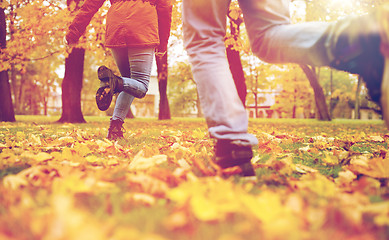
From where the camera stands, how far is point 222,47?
1743 millimetres

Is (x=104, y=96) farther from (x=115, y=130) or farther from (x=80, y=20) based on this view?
(x=80, y=20)

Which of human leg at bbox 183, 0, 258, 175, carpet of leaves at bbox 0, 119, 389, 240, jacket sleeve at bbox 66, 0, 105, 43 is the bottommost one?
carpet of leaves at bbox 0, 119, 389, 240

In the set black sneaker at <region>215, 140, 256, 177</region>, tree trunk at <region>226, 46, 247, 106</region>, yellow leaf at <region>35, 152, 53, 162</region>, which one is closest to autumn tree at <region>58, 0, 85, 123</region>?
tree trunk at <region>226, 46, 247, 106</region>

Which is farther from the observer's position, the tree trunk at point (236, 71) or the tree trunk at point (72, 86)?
the tree trunk at point (236, 71)

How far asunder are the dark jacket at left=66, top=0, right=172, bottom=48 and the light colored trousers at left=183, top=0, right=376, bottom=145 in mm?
1437

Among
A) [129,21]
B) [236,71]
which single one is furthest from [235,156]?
[236,71]

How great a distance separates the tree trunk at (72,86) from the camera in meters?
10.0

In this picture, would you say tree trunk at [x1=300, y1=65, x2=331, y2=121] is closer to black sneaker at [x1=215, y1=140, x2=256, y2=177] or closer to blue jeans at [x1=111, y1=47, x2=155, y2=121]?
blue jeans at [x1=111, y1=47, x2=155, y2=121]

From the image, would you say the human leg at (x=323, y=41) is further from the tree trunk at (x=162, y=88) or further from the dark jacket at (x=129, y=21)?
the tree trunk at (x=162, y=88)

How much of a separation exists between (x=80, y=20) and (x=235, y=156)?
225 centimetres

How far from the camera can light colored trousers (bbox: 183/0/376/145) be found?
5.00 ft

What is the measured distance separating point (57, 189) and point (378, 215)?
1.10 meters

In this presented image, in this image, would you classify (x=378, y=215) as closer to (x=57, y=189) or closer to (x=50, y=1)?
(x=57, y=189)

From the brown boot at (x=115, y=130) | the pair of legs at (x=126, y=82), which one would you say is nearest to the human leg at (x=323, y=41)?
the pair of legs at (x=126, y=82)
